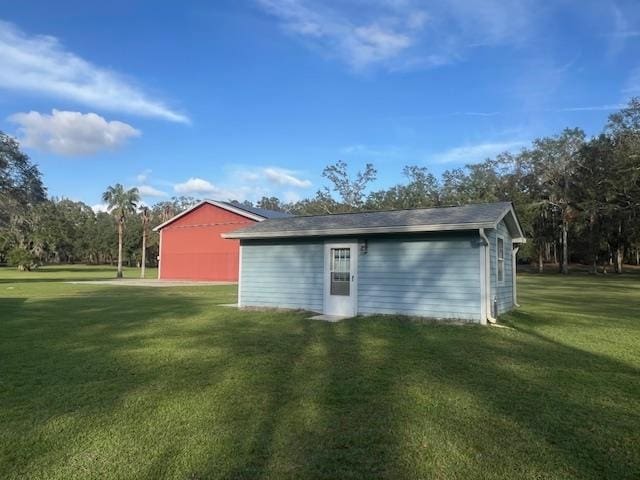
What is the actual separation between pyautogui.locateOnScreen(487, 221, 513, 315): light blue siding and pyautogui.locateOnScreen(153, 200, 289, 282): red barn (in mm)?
18791

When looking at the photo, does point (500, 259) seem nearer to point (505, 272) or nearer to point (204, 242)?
point (505, 272)

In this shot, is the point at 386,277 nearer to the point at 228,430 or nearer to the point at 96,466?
the point at 228,430

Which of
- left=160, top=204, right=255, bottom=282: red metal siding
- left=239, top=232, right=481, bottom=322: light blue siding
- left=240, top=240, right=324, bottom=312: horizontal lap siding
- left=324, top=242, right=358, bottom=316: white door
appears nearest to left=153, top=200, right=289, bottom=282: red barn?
left=160, top=204, right=255, bottom=282: red metal siding

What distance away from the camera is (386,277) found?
10.3 meters

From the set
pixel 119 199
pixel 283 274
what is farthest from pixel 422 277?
pixel 119 199

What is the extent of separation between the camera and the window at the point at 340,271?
1080 centimetres

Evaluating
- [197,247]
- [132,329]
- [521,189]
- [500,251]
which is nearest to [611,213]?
[521,189]

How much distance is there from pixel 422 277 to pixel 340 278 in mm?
1967

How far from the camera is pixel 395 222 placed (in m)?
10.4

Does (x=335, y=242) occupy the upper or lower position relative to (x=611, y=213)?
lower

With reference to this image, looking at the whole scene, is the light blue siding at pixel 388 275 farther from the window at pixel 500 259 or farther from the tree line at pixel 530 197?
the tree line at pixel 530 197

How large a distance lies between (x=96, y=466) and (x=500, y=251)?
32.0 ft

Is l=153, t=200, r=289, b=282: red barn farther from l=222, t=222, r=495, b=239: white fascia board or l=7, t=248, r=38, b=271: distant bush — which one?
l=7, t=248, r=38, b=271: distant bush

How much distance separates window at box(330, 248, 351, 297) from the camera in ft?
35.4
